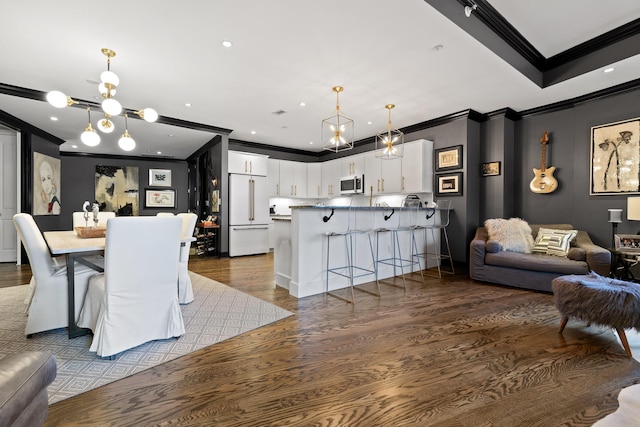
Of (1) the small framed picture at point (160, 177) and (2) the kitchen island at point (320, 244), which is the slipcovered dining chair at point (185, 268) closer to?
(2) the kitchen island at point (320, 244)

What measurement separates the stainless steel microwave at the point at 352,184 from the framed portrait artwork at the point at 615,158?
12.3ft

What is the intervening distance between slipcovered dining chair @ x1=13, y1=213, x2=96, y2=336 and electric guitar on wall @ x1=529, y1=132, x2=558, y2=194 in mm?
5848

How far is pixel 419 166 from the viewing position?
5211 mm

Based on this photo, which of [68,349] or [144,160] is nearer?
[68,349]

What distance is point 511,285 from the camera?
12.3 ft

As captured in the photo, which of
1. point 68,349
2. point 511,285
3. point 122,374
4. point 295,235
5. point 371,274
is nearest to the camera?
point 122,374

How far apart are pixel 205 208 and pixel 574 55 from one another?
7437 mm

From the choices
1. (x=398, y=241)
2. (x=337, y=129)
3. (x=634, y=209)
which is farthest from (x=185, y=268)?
(x=634, y=209)

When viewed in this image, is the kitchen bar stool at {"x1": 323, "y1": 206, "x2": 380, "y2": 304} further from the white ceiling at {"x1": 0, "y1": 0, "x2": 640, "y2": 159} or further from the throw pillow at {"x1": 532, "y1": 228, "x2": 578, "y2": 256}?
the throw pillow at {"x1": 532, "y1": 228, "x2": 578, "y2": 256}

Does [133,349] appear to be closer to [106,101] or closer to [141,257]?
[141,257]

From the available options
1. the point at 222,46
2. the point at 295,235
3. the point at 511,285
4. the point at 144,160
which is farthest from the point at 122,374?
the point at 144,160

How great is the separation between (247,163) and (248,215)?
113cm

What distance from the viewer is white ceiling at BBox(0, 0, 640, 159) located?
2410mm

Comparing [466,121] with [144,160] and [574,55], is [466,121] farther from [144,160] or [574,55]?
[144,160]
